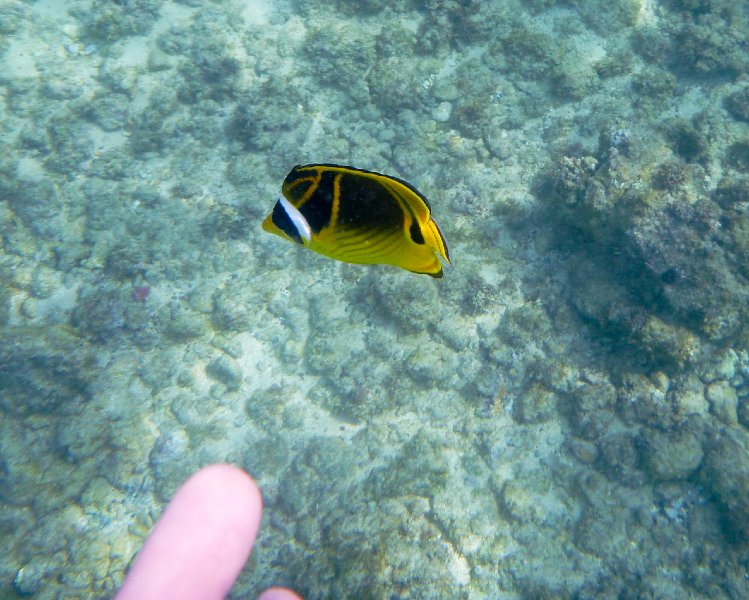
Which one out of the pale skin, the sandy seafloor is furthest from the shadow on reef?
the pale skin

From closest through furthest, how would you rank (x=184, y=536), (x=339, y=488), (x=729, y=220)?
(x=184, y=536), (x=729, y=220), (x=339, y=488)

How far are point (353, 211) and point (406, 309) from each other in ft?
16.8

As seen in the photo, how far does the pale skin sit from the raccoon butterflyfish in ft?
4.35

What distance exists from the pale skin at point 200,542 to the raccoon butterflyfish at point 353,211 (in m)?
1.33

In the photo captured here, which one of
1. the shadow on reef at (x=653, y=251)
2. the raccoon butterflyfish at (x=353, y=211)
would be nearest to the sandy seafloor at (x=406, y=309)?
the shadow on reef at (x=653, y=251)

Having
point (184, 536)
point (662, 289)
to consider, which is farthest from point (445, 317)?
point (184, 536)

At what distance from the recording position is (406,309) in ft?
20.9

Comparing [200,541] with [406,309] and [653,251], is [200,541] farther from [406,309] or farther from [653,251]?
[653,251]

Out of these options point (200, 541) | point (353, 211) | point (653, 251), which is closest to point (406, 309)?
point (653, 251)

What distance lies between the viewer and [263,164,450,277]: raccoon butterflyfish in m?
1.28

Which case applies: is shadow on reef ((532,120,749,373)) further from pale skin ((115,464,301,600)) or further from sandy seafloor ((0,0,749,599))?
pale skin ((115,464,301,600))

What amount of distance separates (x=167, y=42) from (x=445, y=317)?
8.71 m

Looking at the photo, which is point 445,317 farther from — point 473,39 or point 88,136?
point 88,136

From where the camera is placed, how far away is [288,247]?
7.63 metres
